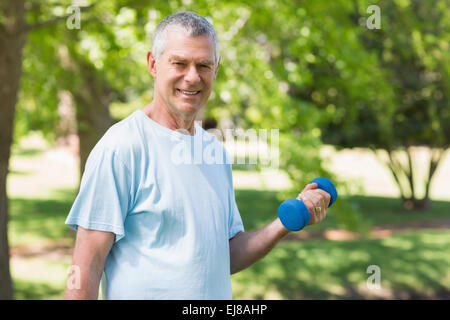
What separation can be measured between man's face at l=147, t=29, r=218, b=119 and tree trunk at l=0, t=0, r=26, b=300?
343cm

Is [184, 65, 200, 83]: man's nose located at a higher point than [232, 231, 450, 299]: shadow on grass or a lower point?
higher

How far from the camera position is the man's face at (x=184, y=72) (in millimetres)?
1792

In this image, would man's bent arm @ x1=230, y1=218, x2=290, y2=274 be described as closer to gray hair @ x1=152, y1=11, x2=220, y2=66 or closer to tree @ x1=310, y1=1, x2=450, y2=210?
gray hair @ x1=152, y1=11, x2=220, y2=66

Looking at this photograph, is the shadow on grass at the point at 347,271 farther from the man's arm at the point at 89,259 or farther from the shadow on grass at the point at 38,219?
the man's arm at the point at 89,259

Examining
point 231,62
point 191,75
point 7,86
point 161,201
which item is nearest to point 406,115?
point 231,62

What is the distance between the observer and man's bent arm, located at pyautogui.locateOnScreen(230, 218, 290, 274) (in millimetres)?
2004

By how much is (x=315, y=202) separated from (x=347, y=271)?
7622 millimetres

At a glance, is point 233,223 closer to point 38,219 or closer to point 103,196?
point 103,196

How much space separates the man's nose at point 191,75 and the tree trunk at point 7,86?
11.7 ft

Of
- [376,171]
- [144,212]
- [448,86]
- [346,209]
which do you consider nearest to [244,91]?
[346,209]

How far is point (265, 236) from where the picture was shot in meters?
2.03

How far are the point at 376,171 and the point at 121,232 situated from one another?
29.8 m

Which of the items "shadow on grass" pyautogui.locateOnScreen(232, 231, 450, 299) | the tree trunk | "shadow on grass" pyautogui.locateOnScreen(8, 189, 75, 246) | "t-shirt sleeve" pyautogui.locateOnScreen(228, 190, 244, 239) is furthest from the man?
"shadow on grass" pyautogui.locateOnScreen(8, 189, 75, 246)

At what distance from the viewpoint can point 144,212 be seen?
172cm
